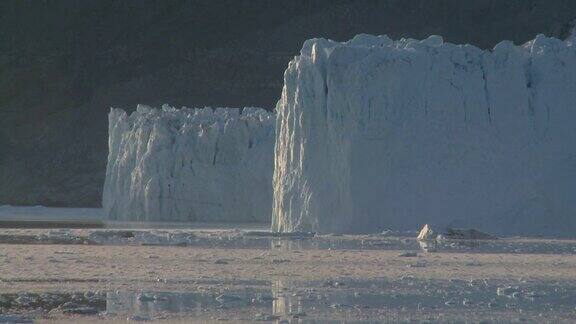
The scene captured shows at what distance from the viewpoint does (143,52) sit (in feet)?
261

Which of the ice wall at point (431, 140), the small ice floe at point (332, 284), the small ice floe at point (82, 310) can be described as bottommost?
the small ice floe at point (82, 310)

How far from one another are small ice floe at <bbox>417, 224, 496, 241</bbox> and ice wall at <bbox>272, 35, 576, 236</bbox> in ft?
1.28

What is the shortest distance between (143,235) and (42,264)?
6.53 meters

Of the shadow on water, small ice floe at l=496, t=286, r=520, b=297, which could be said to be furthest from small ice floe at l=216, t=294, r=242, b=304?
small ice floe at l=496, t=286, r=520, b=297

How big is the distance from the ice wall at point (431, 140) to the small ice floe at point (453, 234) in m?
0.39

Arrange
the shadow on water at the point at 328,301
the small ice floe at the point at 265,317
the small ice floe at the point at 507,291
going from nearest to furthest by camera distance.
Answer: the small ice floe at the point at 265,317 → the shadow on water at the point at 328,301 → the small ice floe at the point at 507,291

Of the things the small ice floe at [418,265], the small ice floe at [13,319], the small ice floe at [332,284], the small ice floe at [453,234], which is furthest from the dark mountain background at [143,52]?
the small ice floe at [13,319]

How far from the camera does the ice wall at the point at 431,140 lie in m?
20.6

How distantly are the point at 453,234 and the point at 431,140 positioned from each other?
1480 millimetres

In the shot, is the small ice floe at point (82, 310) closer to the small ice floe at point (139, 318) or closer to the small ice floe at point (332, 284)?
the small ice floe at point (139, 318)

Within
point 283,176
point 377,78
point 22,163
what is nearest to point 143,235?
point 283,176

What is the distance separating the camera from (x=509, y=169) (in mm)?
20672

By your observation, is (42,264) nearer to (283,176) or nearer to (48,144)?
(283,176)

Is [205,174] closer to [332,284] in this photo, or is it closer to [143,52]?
[332,284]
